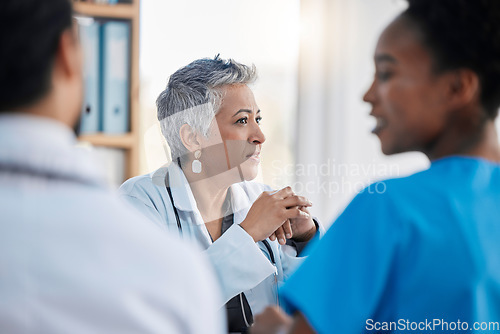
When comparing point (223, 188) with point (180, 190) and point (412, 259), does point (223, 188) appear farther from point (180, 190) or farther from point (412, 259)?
point (412, 259)

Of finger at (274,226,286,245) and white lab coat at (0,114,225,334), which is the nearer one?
white lab coat at (0,114,225,334)

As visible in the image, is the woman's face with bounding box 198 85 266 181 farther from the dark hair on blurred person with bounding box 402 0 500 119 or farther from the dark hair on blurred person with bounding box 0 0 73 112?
the dark hair on blurred person with bounding box 0 0 73 112

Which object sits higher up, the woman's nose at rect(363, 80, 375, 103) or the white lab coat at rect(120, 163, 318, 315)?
the woman's nose at rect(363, 80, 375, 103)

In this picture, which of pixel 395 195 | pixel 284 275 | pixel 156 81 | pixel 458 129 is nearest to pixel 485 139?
pixel 458 129

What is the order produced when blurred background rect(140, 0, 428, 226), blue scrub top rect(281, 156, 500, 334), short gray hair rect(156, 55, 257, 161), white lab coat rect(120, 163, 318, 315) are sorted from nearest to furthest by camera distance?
blue scrub top rect(281, 156, 500, 334)
white lab coat rect(120, 163, 318, 315)
short gray hair rect(156, 55, 257, 161)
blurred background rect(140, 0, 428, 226)

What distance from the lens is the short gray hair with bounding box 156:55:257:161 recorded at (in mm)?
1764

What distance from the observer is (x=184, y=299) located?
50cm

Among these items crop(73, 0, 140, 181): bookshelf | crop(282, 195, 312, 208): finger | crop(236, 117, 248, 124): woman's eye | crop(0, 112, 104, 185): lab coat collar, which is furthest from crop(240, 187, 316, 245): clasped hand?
crop(0, 112, 104, 185): lab coat collar

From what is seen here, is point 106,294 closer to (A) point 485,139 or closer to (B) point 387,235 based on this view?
(B) point 387,235

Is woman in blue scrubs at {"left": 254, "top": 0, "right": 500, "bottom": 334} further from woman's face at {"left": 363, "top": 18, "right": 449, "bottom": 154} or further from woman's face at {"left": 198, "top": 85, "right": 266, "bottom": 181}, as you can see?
woman's face at {"left": 198, "top": 85, "right": 266, "bottom": 181}

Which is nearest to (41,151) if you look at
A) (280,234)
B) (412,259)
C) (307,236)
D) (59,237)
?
(59,237)

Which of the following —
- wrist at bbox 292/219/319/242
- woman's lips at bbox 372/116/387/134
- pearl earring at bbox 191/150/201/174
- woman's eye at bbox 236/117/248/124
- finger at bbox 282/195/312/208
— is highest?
woman's lips at bbox 372/116/387/134

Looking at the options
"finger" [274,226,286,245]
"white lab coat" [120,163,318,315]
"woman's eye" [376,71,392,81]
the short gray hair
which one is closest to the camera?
"woman's eye" [376,71,392,81]

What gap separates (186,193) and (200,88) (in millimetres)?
344
